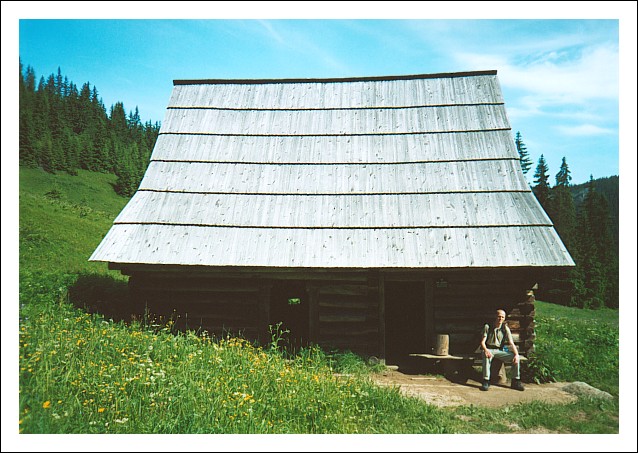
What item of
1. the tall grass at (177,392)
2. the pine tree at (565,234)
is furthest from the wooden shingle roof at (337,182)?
the pine tree at (565,234)

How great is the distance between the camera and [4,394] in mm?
4566

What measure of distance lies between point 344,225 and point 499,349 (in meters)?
3.63

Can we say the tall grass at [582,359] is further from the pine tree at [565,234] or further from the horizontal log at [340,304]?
the horizontal log at [340,304]

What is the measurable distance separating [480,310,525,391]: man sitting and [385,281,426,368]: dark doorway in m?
2.69

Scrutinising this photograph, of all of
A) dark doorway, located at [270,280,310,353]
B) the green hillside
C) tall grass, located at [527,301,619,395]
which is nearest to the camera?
tall grass, located at [527,301,619,395]

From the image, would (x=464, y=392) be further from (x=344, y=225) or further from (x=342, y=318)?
(x=344, y=225)

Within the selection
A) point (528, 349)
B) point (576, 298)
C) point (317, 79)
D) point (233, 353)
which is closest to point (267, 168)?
point (317, 79)

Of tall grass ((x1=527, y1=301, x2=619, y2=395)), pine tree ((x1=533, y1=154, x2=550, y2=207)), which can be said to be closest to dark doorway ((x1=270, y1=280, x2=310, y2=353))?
tall grass ((x1=527, y1=301, x2=619, y2=395))

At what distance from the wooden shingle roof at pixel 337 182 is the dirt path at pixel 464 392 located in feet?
6.83

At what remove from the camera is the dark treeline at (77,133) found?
7.94 m

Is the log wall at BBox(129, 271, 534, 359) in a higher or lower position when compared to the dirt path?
higher

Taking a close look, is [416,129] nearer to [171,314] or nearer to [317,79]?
[317,79]

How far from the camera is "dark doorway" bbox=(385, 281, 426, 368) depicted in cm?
1006

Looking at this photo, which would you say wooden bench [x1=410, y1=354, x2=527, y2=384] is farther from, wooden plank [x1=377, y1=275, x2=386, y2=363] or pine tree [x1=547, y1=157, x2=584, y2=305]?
pine tree [x1=547, y1=157, x2=584, y2=305]
